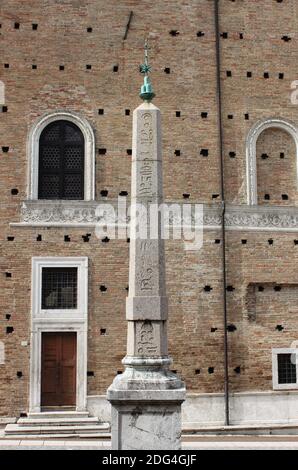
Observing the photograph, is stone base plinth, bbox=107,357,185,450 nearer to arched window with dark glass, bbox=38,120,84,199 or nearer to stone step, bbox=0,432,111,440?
stone step, bbox=0,432,111,440

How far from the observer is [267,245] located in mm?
14797

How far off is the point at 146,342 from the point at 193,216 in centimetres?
702

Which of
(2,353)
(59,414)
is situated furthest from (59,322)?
(59,414)

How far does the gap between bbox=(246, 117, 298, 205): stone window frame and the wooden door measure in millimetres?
5257

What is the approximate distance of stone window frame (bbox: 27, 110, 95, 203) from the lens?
47.2ft

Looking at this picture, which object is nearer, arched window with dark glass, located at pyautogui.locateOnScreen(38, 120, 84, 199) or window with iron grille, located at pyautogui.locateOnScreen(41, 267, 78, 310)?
window with iron grille, located at pyautogui.locateOnScreen(41, 267, 78, 310)

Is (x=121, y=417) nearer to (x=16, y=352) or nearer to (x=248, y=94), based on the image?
(x=16, y=352)

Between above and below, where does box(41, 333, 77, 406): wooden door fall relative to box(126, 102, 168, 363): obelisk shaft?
below

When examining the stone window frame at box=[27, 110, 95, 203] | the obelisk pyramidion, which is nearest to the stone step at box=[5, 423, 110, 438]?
the stone window frame at box=[27, 110, 95, 203]

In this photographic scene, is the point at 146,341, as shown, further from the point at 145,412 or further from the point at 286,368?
the point at 286,368

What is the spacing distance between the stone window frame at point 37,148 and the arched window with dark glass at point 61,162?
0.13 metres

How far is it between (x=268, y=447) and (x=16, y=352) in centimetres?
563
